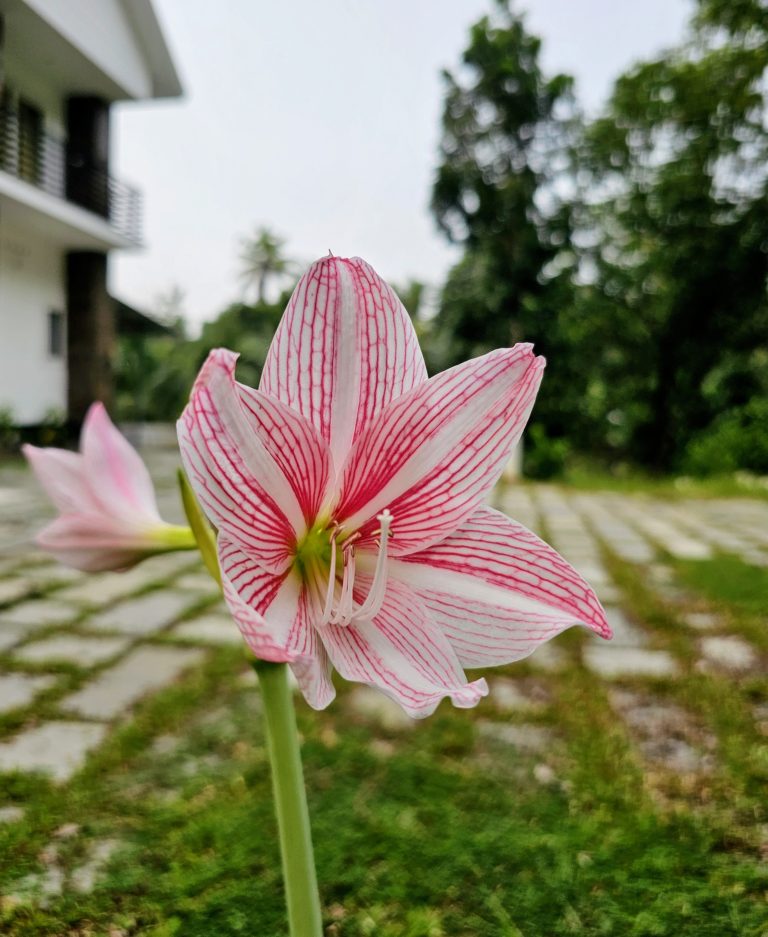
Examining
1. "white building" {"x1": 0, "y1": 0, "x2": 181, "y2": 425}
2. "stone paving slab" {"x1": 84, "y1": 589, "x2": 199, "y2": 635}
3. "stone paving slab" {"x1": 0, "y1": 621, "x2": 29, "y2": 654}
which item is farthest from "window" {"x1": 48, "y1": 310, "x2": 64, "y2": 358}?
"stone paving slab" {"x1": 0, "y1": 621, "x2": 29, "y2": 654}

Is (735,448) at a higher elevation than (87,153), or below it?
below

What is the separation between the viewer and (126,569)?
24.0 inches

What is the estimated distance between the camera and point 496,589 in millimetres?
541

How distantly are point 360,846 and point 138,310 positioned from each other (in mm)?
13115

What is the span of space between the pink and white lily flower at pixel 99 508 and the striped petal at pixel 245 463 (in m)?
0.11

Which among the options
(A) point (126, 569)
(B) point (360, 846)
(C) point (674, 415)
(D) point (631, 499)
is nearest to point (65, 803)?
(B) point (360, 846)

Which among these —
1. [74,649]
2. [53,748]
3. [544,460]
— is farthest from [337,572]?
[544,460]

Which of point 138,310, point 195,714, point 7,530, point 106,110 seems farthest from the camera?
point 138,310

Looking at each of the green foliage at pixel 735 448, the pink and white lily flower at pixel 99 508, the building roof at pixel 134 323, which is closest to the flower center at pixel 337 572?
the pink and white lily flower at pixel 99 508

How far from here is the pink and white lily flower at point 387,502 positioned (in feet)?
1.64

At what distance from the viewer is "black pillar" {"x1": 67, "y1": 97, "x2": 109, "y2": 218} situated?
10.5m

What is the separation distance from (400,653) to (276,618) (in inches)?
3.6

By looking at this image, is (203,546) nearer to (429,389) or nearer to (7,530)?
(429,389)

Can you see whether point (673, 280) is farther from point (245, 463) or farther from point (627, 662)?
point (245, 463)
